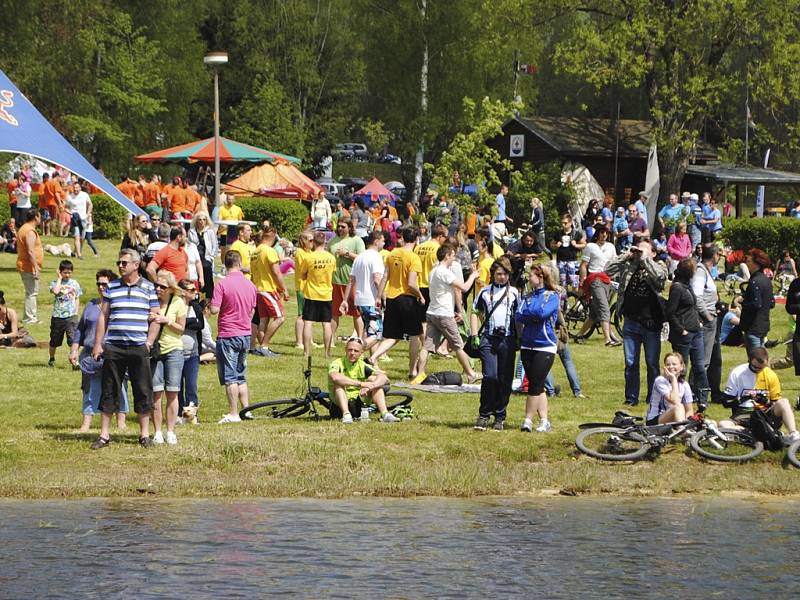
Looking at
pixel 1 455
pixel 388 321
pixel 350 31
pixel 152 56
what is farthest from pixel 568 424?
pixel 350 31

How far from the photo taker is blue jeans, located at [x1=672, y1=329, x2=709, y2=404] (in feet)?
51.4

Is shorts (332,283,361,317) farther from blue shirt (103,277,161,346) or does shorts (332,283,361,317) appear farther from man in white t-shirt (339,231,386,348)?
blue shirt (103,277,161,346)

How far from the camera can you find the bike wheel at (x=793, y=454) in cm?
1335

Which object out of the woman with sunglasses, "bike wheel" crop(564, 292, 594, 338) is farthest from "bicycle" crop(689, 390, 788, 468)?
"bike wheel" crop(564, 292, 594, 338)

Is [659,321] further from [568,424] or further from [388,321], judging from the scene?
[388,321]

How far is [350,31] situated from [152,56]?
17.9 m

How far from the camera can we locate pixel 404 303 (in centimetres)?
1759

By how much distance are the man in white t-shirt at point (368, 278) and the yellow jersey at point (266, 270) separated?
3.55ft

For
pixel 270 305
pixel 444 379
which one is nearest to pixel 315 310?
pixel 270 305

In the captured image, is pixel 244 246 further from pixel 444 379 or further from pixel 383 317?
pixel 444 379

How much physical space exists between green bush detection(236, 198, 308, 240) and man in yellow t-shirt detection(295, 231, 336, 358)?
17966 mm

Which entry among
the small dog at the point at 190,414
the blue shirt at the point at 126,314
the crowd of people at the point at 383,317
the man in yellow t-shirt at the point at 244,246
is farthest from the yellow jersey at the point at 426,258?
the blue shirt at the point at 126,314

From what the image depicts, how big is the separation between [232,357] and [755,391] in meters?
5.32

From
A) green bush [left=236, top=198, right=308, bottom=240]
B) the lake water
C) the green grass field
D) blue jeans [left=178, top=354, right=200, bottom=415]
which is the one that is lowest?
the lake water
